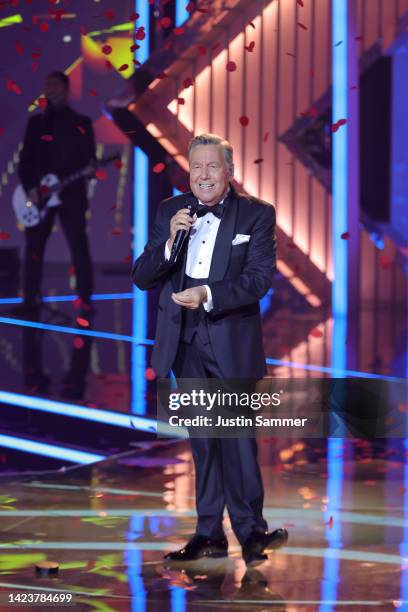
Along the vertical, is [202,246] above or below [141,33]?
below

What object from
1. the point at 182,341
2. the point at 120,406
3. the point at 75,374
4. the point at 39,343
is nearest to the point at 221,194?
the point at 182,341

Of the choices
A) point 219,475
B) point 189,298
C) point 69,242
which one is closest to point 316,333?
point 69,242

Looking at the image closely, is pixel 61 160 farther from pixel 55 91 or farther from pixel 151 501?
pixel 151 501

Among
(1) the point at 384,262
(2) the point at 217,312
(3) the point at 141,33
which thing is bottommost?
(2) the point at 217,312

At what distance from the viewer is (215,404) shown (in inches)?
136

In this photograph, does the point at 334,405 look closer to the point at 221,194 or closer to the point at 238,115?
the point at 221,194

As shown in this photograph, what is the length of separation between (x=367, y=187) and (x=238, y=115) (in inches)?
63.9

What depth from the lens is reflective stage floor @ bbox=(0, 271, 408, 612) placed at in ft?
10.6

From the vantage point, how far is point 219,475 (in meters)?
3.56

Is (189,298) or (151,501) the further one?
(151,501)

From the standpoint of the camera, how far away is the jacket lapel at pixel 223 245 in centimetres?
344

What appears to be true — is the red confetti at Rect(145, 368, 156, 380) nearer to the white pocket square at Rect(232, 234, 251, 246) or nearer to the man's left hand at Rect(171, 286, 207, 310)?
the white pocket square at Rect(232, 234, 251, 246)

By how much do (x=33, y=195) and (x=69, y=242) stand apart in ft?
1.72

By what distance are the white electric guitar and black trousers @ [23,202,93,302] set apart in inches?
2.5
